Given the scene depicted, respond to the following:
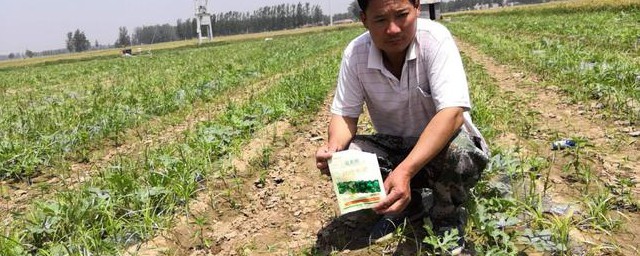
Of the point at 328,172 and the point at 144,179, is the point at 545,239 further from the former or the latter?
the point at 144,179

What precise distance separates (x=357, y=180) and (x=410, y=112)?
68cm

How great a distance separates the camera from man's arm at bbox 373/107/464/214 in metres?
2.20

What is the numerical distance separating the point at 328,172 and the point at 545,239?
3.92ft

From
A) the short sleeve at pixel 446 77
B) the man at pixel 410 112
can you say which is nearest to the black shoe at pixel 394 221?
the man at pixel 410 112

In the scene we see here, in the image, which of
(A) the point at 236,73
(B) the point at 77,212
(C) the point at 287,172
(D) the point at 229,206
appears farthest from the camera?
(A) the point at 236,73

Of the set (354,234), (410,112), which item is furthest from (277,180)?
(410,112)

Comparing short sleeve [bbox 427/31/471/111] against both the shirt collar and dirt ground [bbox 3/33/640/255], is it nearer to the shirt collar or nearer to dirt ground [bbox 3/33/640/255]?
the shirt collar

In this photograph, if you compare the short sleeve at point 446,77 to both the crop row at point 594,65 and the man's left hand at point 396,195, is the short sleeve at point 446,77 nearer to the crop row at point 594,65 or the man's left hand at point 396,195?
the man's left hand at point 396,195

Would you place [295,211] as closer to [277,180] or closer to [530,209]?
[277,180]

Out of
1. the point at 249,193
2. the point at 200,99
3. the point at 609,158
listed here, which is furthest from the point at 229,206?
the point at 200,99

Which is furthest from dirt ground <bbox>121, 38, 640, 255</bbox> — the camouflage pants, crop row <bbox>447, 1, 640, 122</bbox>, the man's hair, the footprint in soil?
the man's hair

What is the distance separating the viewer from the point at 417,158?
7.41ft

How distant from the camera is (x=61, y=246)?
2.86 meters

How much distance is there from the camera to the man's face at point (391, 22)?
2355mm
